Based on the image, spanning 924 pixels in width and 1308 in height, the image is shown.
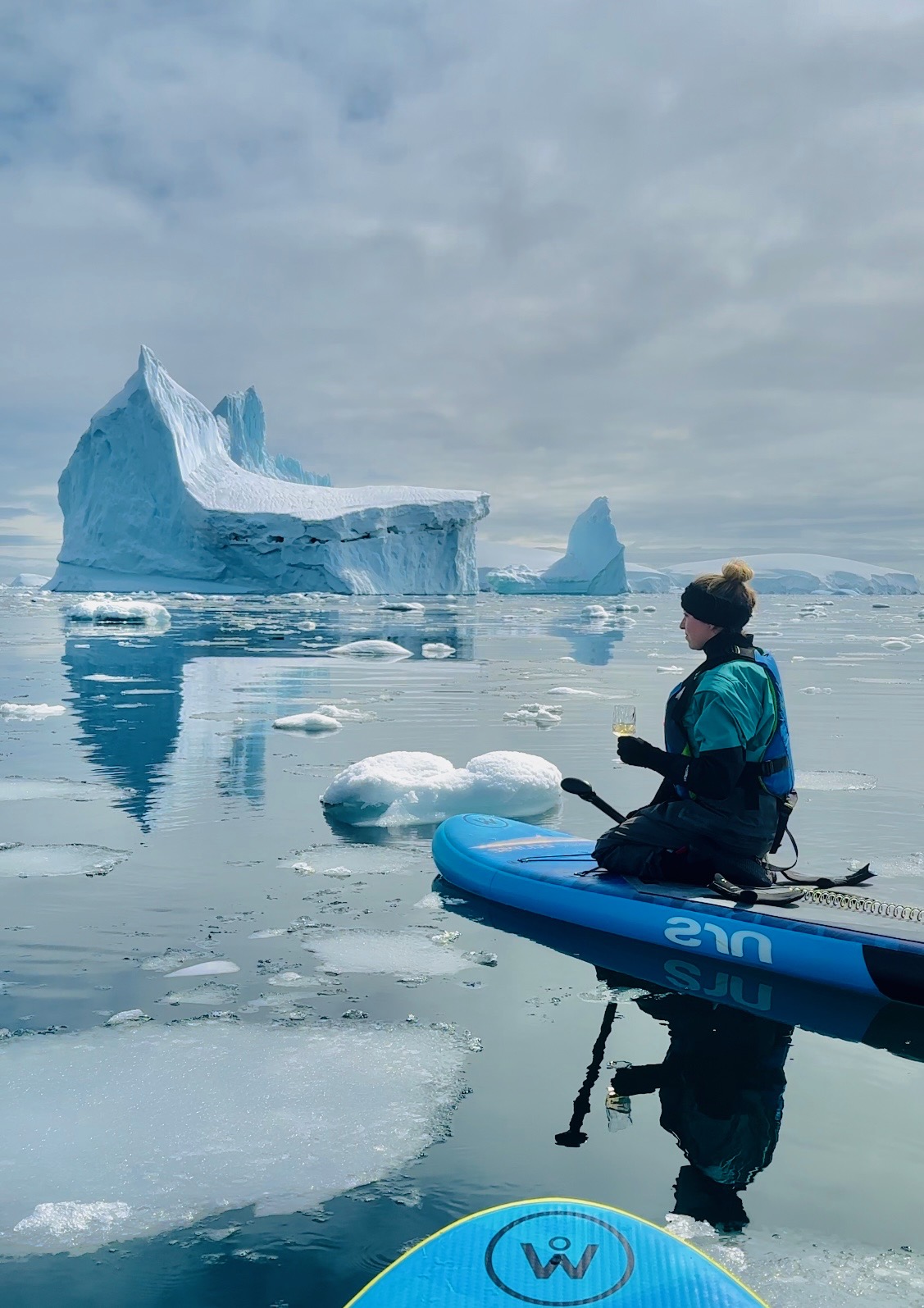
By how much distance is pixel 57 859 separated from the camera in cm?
471

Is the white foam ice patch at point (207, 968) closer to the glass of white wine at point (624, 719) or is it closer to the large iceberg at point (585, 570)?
the glass of white wine at point (624, 719)

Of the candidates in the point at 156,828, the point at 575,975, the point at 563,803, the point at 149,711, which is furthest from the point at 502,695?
the point at 575,975

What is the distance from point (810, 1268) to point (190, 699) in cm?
938

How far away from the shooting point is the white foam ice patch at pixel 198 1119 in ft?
6.93

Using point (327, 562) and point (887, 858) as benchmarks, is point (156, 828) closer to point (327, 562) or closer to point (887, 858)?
point (887, 858)

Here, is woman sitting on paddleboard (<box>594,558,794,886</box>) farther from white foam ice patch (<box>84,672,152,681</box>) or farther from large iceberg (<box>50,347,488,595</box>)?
large iceberg (<box>50,347,488,595</box>)

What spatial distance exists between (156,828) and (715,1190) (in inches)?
152

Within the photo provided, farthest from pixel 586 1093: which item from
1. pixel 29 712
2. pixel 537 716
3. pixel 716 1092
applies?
pixel 29 712

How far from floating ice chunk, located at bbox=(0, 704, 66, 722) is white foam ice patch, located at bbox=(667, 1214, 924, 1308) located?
828 cm

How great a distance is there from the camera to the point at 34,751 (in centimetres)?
741

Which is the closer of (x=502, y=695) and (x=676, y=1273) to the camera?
(x=676, y=1273)

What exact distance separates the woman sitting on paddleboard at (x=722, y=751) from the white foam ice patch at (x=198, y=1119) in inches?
50.8

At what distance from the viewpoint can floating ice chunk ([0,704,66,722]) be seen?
356 inches

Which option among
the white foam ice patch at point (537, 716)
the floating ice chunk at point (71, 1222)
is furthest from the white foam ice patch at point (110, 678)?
the floating ice chunk at point (71, 1222)
